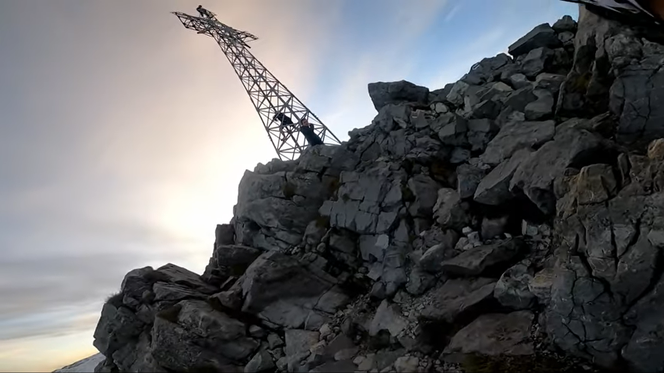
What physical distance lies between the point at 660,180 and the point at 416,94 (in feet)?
66.2

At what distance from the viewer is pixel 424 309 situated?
60.6ft

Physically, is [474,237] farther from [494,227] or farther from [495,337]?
[495,337]

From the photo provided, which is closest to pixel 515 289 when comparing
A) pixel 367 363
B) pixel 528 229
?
pixel 528 229

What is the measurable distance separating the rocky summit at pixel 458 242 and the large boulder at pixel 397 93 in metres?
0.12

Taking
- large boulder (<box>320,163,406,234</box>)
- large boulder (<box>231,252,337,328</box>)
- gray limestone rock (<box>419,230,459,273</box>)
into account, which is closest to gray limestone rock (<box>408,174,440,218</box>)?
large boulder (<box>320,163,406,234</box>)

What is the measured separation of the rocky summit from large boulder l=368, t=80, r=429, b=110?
12 cm

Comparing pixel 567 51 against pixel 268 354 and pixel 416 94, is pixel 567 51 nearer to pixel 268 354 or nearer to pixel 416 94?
pixel 416 94

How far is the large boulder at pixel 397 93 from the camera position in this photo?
104ft

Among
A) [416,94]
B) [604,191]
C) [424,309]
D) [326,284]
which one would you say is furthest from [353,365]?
[416,94]

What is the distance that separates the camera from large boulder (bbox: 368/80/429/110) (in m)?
31.8

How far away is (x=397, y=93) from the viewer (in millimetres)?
31859

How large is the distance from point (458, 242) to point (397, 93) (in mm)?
15498

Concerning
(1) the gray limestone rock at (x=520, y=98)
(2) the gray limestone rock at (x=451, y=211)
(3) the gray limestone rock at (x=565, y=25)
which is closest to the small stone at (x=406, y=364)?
(2) the gray limestone rock at (x=451, y=211)

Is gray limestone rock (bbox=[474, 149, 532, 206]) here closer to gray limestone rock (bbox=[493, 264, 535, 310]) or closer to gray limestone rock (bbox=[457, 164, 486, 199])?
gray limestone rock (bbox=[457, 164, 486, 199])
